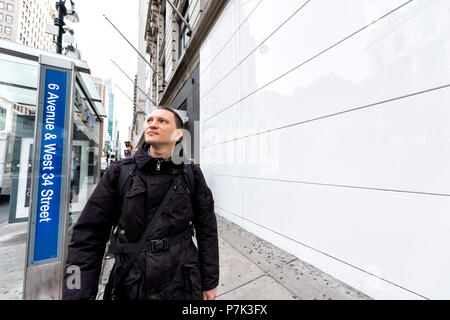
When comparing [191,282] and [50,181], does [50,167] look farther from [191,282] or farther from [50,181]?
[191,282]

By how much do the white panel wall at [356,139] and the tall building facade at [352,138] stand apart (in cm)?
1

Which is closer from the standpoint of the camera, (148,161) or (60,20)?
(148,161)

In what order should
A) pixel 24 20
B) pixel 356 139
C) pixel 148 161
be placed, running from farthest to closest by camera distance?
pixel 24 20, pixel 356 139, pixel 148 161

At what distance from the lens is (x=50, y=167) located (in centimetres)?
240

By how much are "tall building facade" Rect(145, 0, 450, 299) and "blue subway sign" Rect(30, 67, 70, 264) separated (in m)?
3.30

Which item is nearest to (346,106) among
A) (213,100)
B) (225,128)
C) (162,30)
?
(225,128)

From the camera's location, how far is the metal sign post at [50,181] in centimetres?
233

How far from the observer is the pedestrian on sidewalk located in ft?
4.34

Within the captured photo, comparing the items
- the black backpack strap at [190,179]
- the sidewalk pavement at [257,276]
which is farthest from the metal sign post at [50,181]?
the black backpack strap at [190,179]

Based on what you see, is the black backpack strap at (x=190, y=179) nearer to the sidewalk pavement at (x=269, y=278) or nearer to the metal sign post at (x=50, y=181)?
the sidewalk pavement at (x=269, y=278)

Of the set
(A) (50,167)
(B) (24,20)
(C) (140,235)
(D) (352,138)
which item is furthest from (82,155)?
(B) (24,20)

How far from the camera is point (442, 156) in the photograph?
5.82 ft

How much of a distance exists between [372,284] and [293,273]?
902mm

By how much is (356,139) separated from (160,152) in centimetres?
237
